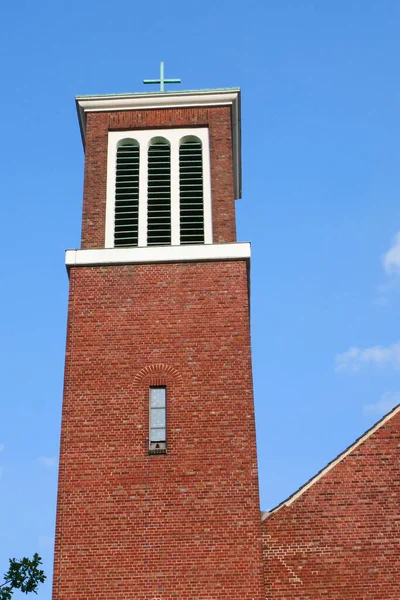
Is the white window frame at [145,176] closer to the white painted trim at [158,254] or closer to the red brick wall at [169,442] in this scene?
the white painted trim at [158,254]

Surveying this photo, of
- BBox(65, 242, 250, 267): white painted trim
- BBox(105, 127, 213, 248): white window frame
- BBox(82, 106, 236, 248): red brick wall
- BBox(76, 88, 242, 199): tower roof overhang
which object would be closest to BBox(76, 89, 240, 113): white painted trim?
BBox(76, 88, 242, 199): tower roof overhang

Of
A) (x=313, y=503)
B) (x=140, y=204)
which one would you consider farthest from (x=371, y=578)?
(x=140, y=204)

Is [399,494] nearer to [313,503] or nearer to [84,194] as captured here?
[313,503]

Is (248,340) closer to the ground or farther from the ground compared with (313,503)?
farther from the ground

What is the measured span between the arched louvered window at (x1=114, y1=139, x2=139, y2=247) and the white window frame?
0.32 ft

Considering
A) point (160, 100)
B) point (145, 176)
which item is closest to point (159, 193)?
point (145, 176)

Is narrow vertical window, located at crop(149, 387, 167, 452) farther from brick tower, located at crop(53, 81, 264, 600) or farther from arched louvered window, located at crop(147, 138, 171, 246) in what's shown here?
arched louvered window, located at crop(147, 138, 171, 246)

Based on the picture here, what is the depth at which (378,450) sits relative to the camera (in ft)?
57.9

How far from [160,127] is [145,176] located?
4.45ft

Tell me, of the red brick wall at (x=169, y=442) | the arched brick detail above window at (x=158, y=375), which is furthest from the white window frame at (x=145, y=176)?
the arched brick detail above window at (x=158, y=375)

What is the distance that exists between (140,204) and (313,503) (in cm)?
720

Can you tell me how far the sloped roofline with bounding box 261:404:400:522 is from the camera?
17062 mm

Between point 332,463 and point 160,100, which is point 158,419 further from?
point 160,100

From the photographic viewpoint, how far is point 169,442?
1739cm
